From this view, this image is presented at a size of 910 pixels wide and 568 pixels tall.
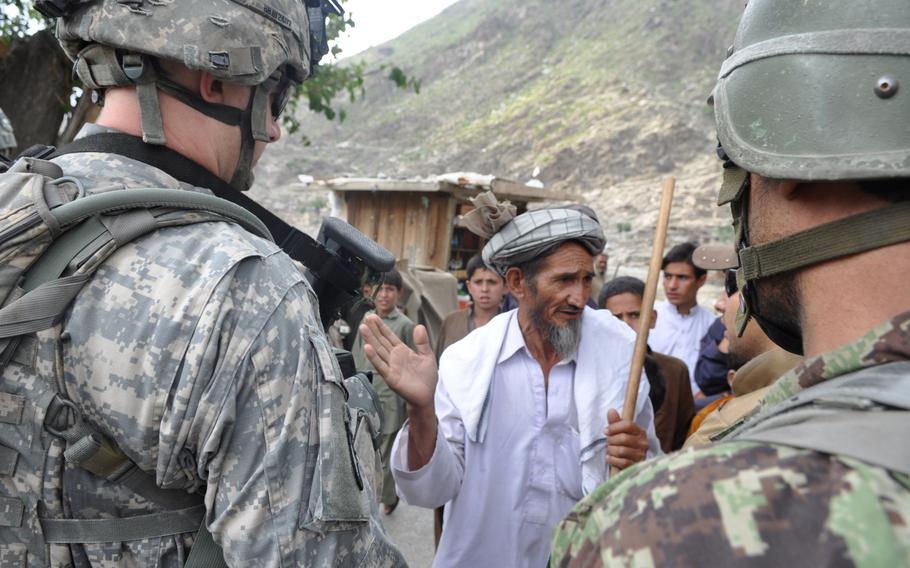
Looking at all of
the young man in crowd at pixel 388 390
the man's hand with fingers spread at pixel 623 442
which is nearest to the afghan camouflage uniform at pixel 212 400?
the man's hand with fingers spread at pixel 623 442

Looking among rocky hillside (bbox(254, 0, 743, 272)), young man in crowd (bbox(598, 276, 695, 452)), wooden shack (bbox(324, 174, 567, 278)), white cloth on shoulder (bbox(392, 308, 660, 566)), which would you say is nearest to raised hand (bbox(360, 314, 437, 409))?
white cloth on shoulder (bbox(392, 308, 660, 566))

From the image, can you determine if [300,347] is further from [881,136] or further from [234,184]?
[881,136]

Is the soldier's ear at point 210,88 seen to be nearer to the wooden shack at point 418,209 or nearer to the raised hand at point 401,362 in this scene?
the raised hand at point 401,362

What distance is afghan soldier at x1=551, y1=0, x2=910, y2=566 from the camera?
2.39 ft

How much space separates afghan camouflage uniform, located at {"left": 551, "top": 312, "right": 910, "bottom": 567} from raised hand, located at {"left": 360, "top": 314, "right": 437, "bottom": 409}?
1.16 meters

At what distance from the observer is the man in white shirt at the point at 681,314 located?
5.23 meters

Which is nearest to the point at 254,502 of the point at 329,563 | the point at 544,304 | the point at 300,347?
the point at 329,563

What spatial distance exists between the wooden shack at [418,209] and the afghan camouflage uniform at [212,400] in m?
7.86

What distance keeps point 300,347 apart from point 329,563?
429 millimetres

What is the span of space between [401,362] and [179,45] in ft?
3.42

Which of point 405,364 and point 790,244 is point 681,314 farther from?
point 790,244

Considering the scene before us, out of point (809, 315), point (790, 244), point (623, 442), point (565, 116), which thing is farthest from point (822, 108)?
point (565, 116)

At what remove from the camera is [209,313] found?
1.27 meters

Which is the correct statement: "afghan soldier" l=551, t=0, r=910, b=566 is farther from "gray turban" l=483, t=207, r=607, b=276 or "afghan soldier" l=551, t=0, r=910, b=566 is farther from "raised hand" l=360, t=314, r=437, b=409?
"gray turban" l=483, t=207, r=607, b=276
